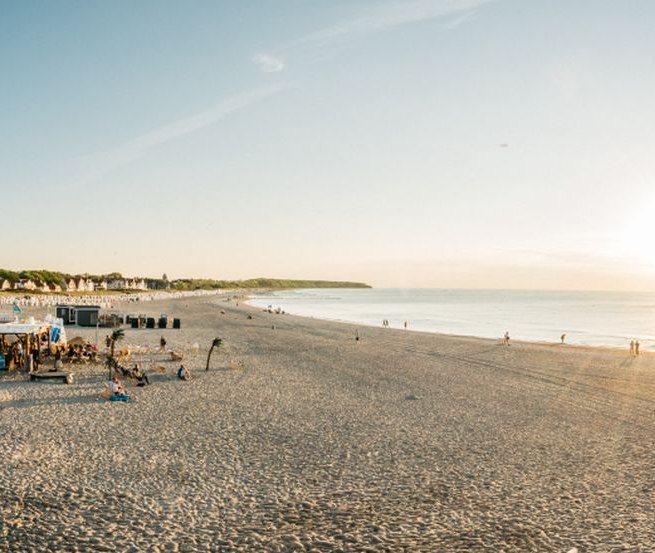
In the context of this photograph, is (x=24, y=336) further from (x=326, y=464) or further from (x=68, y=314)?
(x=68, y=314)

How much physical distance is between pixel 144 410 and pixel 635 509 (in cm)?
1185

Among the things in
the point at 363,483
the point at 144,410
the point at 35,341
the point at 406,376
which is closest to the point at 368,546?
the point at 363,483

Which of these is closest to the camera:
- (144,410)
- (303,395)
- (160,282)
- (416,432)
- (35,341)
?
(416,432)

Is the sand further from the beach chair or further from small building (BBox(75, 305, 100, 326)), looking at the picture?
small building (BBox(75, 305, 100, 326))

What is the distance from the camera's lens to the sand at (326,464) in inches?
311

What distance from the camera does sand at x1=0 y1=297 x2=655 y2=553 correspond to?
7.89 meters

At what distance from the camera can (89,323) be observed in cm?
3806

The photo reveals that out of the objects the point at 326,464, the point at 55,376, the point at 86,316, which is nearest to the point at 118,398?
the point at 55,376

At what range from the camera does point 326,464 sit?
35.6 ft

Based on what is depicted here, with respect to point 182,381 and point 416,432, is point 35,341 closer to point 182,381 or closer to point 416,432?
point 182,381

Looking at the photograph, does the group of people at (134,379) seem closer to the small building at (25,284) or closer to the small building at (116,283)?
the small building at (25,284)

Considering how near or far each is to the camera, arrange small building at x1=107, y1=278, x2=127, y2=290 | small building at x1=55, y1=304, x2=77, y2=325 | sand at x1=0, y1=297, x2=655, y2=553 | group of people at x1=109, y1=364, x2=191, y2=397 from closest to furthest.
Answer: sand at x1=0, y1=297, x2=655, y2=553
group of people at x1=109, y1=364, x2=191, y2=397
small building at x1=55, y1=304, x2=77, y2=325
small building at x1=107, y1=278, x2=127, y2=290

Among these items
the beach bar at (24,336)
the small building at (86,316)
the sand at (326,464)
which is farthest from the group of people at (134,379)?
the small building at (86,316)

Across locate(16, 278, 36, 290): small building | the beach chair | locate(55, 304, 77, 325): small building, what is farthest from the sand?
locate(16, 278, 36, 290): small building
